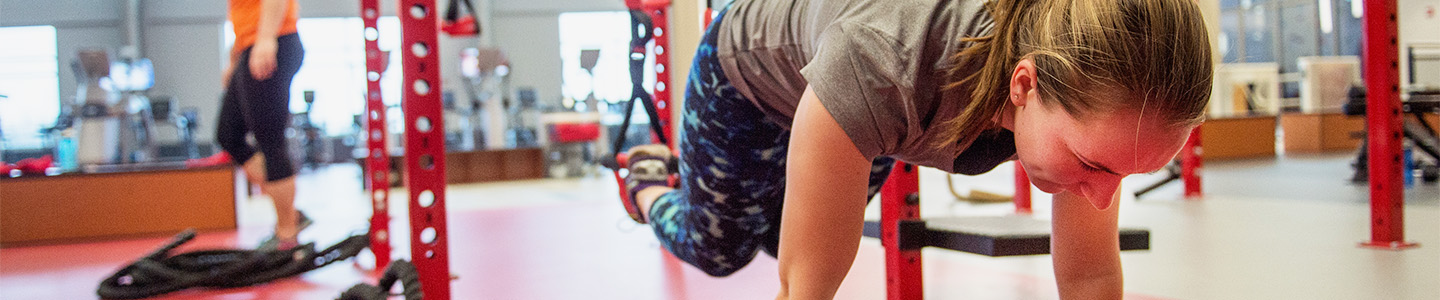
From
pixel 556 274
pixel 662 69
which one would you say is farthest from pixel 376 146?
pixel 662 69

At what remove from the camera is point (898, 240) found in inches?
57.4

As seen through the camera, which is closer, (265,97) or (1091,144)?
(1091,144)

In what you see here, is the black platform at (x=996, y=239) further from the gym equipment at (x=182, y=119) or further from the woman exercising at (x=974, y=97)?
the gym equipment at (x=182, y=119)

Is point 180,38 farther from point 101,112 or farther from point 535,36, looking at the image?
point 101,112

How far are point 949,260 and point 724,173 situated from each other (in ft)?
4.12

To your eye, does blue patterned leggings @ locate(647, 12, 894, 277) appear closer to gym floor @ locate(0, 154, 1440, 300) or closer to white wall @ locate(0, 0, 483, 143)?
gym floor @ locate(0, 154, 1440, 300)

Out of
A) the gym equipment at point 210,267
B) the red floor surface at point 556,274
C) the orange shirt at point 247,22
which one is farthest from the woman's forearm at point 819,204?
the orange shirt at point 247,22

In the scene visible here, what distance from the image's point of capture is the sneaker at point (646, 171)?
1706 mm

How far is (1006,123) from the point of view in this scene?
75 centimetres

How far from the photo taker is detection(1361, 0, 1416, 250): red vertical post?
2156 mm

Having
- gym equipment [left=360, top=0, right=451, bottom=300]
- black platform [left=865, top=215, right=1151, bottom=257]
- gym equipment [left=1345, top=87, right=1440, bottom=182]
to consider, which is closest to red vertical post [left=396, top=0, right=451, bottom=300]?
gym equipment [left=360, top=0, right=451, bottom=300]

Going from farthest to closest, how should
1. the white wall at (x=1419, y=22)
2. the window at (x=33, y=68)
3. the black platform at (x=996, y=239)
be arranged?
the window at (x=33, y=68) → the white wall at (x=1419, y=22) → the black platform at (x=996, y=239)

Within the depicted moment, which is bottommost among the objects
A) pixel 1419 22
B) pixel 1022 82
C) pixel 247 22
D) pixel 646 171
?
pixel 646 171

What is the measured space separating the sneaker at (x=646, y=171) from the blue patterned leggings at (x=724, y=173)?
334 mm
